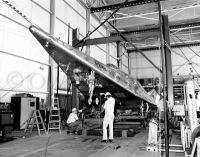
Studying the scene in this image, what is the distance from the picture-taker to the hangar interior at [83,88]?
5.77 metres

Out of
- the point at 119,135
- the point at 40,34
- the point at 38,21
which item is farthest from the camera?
the point at 38,21

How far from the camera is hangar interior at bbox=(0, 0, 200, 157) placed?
577 centimetres

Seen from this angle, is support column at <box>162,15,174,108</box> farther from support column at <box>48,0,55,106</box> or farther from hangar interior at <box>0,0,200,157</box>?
support column at <box>48,0,55,106</box>

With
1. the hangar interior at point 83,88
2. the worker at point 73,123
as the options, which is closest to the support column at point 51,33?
the hangar interior at point 83,88

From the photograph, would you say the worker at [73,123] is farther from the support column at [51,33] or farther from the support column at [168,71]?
the support column at [168,71]

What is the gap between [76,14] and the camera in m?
18.2

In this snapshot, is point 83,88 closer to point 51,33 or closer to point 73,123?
point 73,123

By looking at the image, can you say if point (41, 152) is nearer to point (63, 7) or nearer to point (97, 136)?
point (97, 136)

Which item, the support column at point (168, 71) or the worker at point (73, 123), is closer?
the support column at point (168, 71)

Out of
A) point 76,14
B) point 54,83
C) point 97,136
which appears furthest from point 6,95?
point 76,14

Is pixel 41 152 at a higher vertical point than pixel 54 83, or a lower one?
lower

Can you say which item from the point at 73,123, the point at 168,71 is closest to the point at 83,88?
the point at 73,123

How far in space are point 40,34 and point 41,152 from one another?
136 inches

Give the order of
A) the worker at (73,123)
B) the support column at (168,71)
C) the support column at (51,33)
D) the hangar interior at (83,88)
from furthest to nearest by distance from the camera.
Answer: the support column at (51,33) < the worker at (73,123) < the support column at (168,71) < the hangar interior at (83,88)
